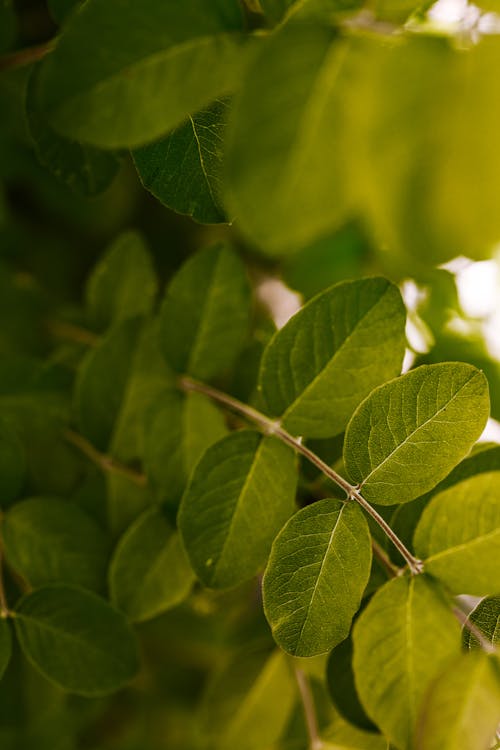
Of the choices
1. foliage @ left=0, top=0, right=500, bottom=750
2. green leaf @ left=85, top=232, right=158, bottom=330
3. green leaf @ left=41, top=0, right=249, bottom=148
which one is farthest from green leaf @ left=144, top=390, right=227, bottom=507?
green leaf @ left=41, top=0, right=249, bottom=148

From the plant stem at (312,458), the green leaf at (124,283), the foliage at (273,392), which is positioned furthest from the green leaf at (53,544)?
the green leaf at (124,283)

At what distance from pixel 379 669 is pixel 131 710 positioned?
0.94m

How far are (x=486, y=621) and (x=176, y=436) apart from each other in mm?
318

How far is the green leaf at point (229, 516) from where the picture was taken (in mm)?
479

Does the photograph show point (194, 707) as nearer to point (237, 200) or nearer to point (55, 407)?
point (55, 407)

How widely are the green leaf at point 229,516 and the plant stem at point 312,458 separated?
33mm

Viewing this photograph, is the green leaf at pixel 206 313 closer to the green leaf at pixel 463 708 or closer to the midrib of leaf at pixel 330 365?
the midrib of leaf at pixel 330 365

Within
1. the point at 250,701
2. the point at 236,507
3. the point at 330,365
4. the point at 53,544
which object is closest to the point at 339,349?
the point at 330,365

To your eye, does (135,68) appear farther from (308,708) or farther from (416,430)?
(308,708)

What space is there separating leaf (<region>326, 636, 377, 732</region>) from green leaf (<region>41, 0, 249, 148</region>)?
0.45m

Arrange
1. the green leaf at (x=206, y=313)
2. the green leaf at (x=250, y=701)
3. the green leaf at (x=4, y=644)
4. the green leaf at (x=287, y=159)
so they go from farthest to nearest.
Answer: the green leaf at (x=250, y=701), the green leaf at (x=206, y=313), the green leaf at (x=4, y=644), the green leaf at (x=287, y=159)

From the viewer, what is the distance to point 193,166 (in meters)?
0.43

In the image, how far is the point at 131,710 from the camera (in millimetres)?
1187

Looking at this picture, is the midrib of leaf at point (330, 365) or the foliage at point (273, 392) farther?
the midrib of leaf at point (330, 365)
